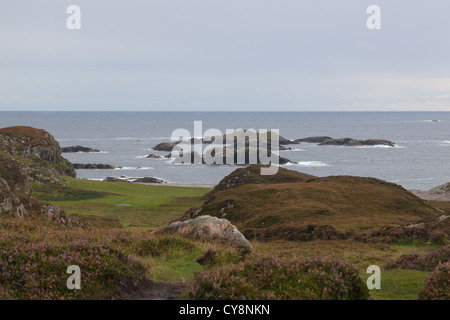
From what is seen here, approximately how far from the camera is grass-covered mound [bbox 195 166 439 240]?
30.6 m

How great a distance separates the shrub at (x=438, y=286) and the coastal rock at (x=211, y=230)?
6.96 metres

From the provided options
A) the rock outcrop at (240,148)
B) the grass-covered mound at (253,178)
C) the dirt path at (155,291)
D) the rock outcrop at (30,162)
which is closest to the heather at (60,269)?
the dirt path at (155,291)

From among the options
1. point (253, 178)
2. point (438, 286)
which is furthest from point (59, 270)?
point (253, 178)

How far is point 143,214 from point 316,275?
39084 millimetres

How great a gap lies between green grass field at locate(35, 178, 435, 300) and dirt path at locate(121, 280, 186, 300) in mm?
462

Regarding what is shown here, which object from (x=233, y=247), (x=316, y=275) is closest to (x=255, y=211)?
(x=233, y=247)

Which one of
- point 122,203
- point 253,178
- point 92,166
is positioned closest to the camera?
Answer: point 253,178

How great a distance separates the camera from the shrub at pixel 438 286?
10.8m

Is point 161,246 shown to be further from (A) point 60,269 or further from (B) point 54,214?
(B) point 54,214

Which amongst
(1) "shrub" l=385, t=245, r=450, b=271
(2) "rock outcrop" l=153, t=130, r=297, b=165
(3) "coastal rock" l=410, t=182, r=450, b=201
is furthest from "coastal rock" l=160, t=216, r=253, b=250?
(2) "rock outcrop" l=153, t=130, r=297, b=165

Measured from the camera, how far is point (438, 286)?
36.4ft

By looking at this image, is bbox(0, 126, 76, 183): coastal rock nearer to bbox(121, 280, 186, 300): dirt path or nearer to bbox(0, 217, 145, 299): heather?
bbox(0, 217, 145, 299): heather

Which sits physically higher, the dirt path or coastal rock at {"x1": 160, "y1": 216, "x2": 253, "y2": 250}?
the dirt path

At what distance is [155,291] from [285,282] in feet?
10.1
